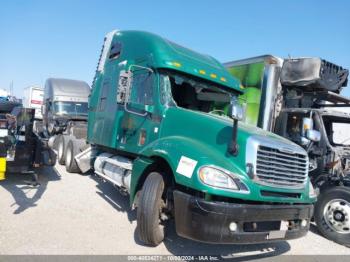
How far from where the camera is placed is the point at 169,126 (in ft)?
16.5

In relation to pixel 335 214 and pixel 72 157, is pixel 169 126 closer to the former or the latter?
pixel 335 214

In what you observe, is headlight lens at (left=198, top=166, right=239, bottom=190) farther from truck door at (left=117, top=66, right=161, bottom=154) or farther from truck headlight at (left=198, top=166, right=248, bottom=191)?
truck door at (left=117, top=66, right=161, bottom=154)

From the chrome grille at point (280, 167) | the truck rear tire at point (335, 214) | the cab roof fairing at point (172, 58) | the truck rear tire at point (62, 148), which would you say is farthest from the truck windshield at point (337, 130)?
the truck rear tire at point (62, 148)

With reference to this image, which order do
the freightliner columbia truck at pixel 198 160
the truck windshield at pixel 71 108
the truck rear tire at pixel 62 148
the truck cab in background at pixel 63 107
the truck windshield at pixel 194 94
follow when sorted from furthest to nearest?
the truck windshield at pixel 71 108, the truck cab in background at pixel 63 107, the truck rear tire at pixel 62 148, the truck windshield at pixel 194 94, the freightliner columbia truck at pixel 198 160

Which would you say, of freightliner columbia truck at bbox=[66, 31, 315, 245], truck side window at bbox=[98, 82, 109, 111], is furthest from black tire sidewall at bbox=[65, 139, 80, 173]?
freightliner columbia truck at bbox=[66, 31, 315, 245]

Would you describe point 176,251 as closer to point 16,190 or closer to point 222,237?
point 222,237

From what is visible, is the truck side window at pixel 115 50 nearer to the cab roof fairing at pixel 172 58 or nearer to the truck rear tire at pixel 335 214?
the cab roof fairing at pixel 172 58

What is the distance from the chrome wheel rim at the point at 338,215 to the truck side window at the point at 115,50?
4.90 m

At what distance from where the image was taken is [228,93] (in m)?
6.26

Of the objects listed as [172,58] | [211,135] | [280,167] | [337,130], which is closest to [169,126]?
[211,135]

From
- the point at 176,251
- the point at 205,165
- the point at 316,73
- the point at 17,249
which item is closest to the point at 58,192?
the point at 17,249

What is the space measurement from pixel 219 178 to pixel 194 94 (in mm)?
2299

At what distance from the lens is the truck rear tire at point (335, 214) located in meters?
5.71

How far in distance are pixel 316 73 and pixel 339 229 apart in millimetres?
3268
